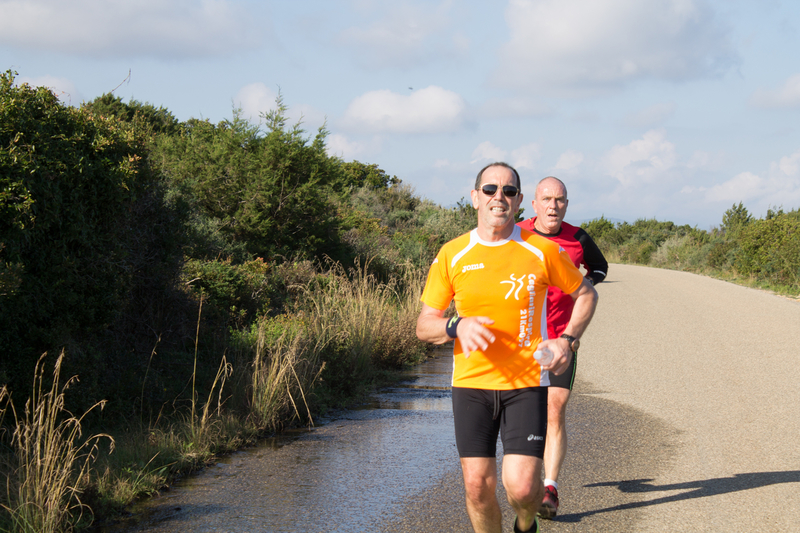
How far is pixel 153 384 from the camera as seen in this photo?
686 cm

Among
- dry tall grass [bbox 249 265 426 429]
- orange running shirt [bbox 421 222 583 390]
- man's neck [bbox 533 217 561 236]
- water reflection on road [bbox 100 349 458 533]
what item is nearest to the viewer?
orange running shirt [bbox 421 222 583 390]

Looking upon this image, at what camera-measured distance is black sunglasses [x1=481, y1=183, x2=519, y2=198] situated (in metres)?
3.79

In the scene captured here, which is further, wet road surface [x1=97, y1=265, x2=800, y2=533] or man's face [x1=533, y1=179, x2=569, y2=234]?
man's face [x1=533, y1=179, x2=569, y2=234]

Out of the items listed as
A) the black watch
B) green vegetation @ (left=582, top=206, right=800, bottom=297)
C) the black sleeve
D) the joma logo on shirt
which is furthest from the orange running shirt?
green vegetation @ (left=582, top=206, right=800, bottom=297)

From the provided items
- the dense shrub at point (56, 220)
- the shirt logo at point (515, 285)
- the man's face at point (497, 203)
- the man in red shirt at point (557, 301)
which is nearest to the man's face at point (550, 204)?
the man in red shirt at point (557, 301)

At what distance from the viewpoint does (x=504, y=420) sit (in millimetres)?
3691

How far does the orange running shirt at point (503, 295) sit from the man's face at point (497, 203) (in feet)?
0.36

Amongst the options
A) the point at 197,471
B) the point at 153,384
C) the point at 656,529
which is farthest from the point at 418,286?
the point at 656,529

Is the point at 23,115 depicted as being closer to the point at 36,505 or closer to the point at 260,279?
the point at 36,505

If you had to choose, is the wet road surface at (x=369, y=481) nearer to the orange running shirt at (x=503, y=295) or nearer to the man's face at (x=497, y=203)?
the orange running shirt at (x=503, y=295)

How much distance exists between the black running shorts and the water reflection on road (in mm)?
1295

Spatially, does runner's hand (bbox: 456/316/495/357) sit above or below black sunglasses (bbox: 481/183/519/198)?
below

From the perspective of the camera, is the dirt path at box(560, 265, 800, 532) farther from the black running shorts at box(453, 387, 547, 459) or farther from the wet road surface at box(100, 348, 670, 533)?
the black running shorts at box(453, 387, 547, 459)

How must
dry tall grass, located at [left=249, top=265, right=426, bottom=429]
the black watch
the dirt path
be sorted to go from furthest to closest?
1. dry tall grass, located at [left=249, top=265, right=426, bottom=429]
2. the dirt path
3. the black watch
